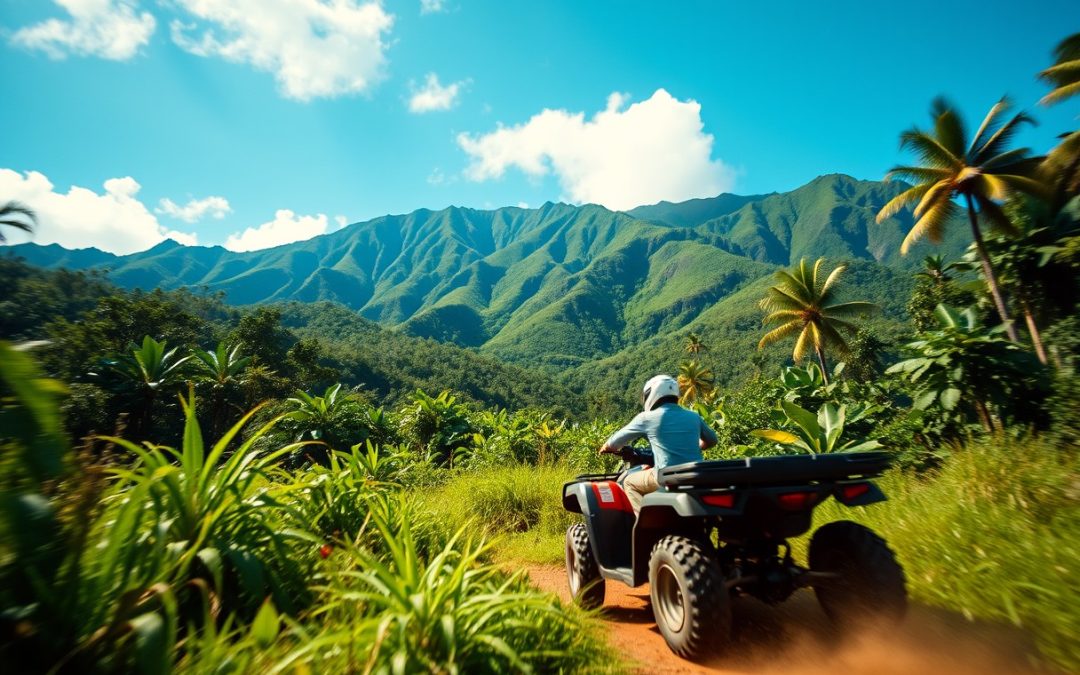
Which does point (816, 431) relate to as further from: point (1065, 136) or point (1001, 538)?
point (1065, 136)

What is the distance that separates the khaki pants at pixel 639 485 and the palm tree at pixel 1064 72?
72.7 feet

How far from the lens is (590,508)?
Answer: 386 centimetres

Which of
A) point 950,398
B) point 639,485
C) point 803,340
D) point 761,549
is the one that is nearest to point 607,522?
point 639,485

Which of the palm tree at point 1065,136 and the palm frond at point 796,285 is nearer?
the palm tree at point 1065,136

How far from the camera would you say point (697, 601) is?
107 inches

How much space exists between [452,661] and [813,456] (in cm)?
236

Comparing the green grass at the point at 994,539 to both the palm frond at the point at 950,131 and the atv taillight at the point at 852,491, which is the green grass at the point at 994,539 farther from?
the palm frond at the point at 950,131

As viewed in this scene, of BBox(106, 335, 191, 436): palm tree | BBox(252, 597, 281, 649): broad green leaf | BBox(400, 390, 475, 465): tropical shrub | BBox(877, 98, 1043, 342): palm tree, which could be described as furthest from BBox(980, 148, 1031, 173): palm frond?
BBox(106, 335, 191, 436): palm tree

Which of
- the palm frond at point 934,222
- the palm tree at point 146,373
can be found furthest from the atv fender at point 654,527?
the palm frond at point 934,222

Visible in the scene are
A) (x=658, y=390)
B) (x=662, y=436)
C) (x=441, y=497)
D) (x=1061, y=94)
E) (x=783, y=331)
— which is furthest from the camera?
(x=783, y=331)

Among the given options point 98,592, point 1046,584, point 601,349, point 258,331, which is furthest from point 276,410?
point 601,349

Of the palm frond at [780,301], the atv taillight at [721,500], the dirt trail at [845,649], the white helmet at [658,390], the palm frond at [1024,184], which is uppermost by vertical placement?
the palm frond at [1024,184]

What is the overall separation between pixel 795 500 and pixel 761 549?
0.47 metres

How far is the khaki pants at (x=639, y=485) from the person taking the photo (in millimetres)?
3609
